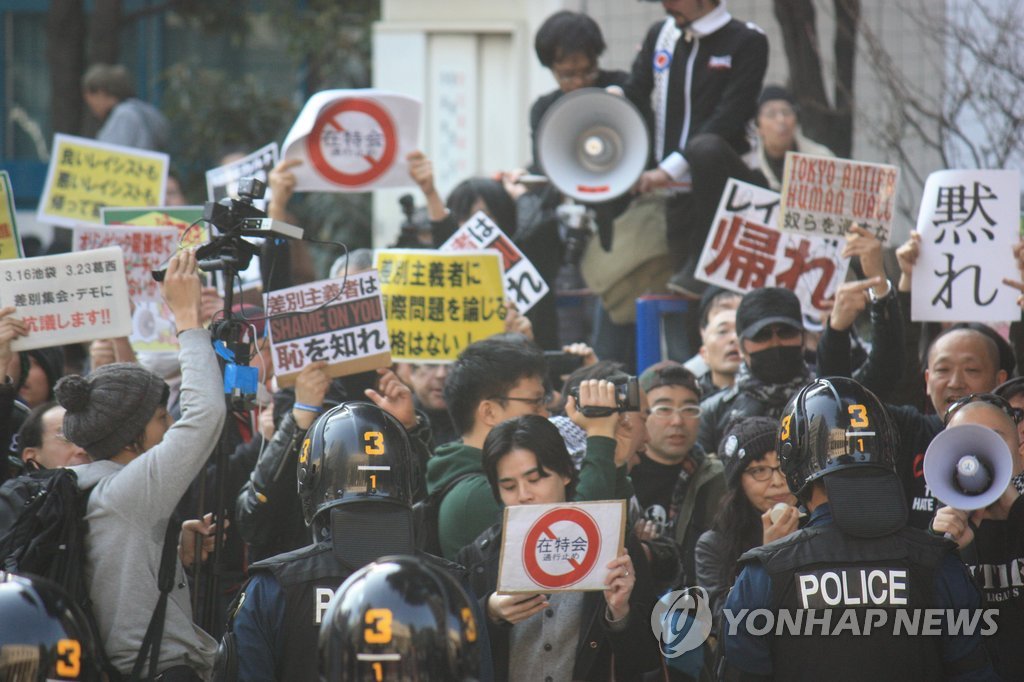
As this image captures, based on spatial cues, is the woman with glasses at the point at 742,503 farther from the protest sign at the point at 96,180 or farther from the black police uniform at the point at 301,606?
the protest sign at the point at 96,180

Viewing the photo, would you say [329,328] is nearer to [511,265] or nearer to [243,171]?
[511,265]

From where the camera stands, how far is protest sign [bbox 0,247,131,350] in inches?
237

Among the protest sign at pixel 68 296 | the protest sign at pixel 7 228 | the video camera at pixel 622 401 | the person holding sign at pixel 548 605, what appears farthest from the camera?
the protest sign at pixel 7 228

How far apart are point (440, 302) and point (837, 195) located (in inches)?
79.6

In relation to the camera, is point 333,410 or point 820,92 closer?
point 333,410

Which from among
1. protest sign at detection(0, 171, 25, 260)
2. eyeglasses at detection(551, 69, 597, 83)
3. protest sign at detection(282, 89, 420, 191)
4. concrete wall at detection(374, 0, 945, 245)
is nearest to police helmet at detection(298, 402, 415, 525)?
protest sign at detection(0, 171, 25, 260)

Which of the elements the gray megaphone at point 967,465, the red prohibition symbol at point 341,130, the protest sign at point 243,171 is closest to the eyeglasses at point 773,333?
the gray megaphone at point 967,465

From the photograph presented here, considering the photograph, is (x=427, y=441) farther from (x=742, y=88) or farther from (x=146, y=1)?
(x=146, y=1)

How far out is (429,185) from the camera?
7.75 m

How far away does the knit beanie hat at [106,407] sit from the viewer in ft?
16.1

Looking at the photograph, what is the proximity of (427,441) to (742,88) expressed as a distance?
3.18 metres

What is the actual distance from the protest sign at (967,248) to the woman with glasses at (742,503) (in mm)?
1299

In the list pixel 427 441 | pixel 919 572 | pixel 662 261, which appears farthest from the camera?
pixel 662 261

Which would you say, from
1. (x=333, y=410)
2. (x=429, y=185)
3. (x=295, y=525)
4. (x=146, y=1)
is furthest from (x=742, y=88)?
(x=146, y=1)
